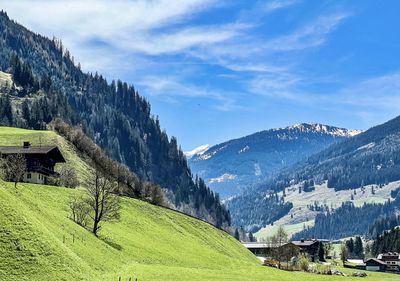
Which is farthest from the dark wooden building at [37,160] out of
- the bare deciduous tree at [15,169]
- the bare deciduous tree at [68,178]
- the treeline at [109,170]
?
the treeline at [109,170]

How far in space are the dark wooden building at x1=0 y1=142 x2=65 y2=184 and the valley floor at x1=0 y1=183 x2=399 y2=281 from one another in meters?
13.8

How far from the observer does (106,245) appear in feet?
265

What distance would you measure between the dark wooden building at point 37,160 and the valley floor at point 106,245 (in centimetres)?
1378

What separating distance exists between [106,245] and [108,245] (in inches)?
62.7

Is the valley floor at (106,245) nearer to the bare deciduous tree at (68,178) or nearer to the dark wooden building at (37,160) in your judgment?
the dark wooden building at (37,160)

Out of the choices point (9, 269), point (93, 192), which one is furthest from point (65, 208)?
point (9, 269)

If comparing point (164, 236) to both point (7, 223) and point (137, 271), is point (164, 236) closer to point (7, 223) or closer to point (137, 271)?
point (137, 271)

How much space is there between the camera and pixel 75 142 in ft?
609

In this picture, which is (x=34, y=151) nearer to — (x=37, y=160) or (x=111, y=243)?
(x=37, y=160)

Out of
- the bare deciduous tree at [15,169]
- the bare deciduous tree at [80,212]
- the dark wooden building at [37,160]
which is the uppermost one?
the dark wooden building at [37,160]

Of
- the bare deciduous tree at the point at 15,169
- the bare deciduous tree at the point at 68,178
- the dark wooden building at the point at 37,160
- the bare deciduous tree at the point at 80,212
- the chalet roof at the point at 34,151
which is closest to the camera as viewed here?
the bare deciduous tree at the point at 15,169

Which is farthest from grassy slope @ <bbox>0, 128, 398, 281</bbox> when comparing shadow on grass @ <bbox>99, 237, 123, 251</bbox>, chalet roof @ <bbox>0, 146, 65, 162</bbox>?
chalet roof @ <bbox>0, 146, 65, 162</bbox>

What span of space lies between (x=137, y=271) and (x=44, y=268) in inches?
858

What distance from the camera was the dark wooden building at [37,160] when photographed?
12169 cm
